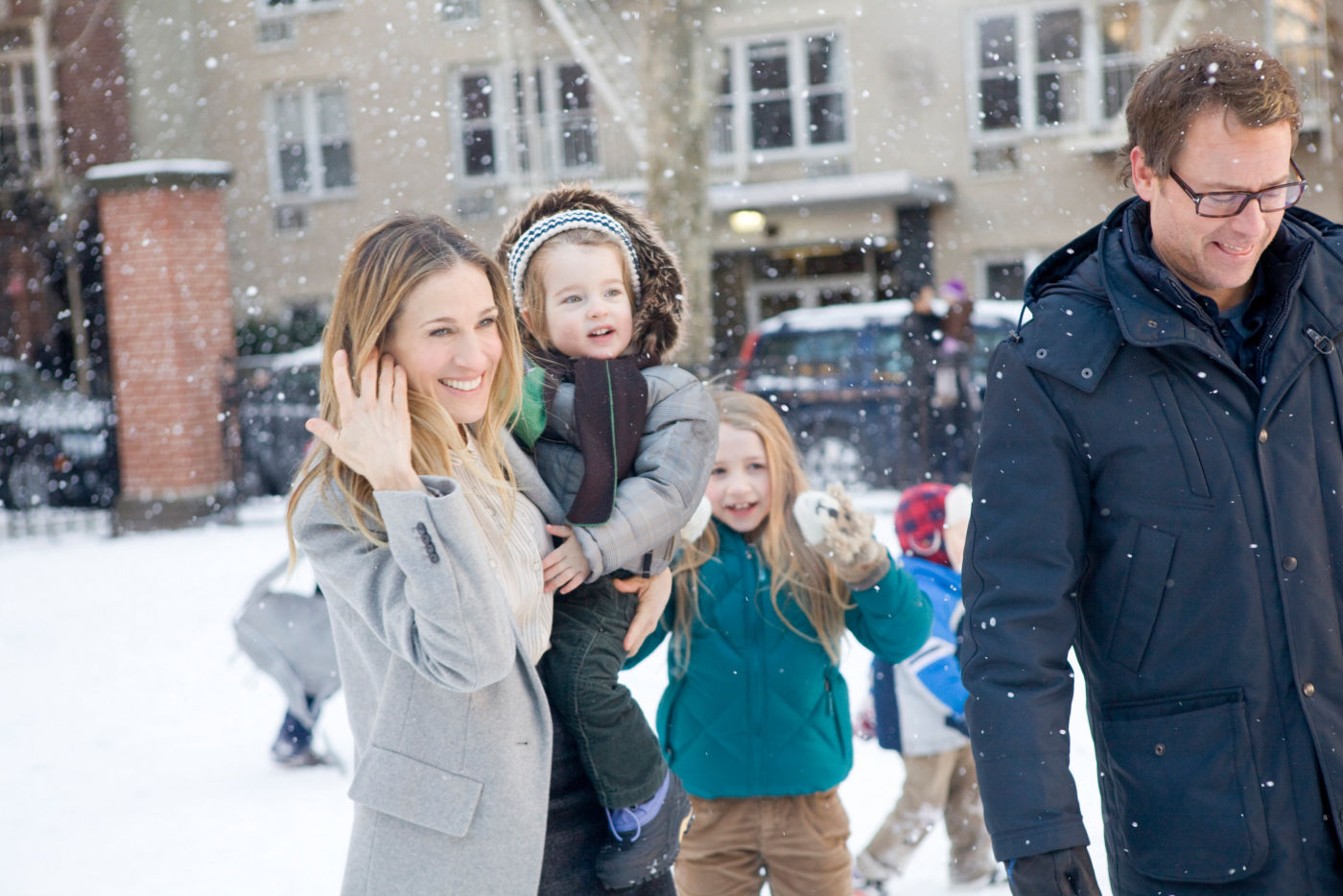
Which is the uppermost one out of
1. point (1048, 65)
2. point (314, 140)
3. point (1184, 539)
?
point (1048, 65)

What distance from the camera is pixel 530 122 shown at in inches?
754

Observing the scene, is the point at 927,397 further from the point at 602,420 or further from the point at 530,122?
the point at 530,122

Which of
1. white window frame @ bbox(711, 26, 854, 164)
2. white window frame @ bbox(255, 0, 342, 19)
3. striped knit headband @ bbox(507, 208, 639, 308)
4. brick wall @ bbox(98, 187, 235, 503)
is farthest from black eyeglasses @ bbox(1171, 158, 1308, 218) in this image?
white window frame @ bbox(255, 0, 342, 19)

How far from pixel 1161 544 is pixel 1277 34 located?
706 inches

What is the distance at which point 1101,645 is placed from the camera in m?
1.89

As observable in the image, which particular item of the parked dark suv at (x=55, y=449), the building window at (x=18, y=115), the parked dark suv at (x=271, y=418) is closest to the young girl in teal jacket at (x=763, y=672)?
the parked dark suv at (x=271, y=418)

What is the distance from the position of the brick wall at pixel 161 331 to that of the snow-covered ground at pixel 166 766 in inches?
115

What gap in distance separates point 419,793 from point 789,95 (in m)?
18.3

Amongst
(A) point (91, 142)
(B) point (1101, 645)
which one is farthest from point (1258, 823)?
(A) point (91, 142)

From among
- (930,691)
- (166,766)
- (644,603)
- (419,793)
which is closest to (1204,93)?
(644,603)

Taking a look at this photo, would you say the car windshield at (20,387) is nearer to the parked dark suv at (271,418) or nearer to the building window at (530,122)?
the parked dark suv at (271,418)

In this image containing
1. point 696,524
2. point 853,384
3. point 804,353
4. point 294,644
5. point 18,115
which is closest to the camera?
point 696,524

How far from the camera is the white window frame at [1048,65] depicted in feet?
57.2

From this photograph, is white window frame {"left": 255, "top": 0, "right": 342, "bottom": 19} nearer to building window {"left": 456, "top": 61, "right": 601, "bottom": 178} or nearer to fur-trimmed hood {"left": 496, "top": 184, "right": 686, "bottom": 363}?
building window {"left": 456, "top": 61, "right": 601, "bottom": 178}
